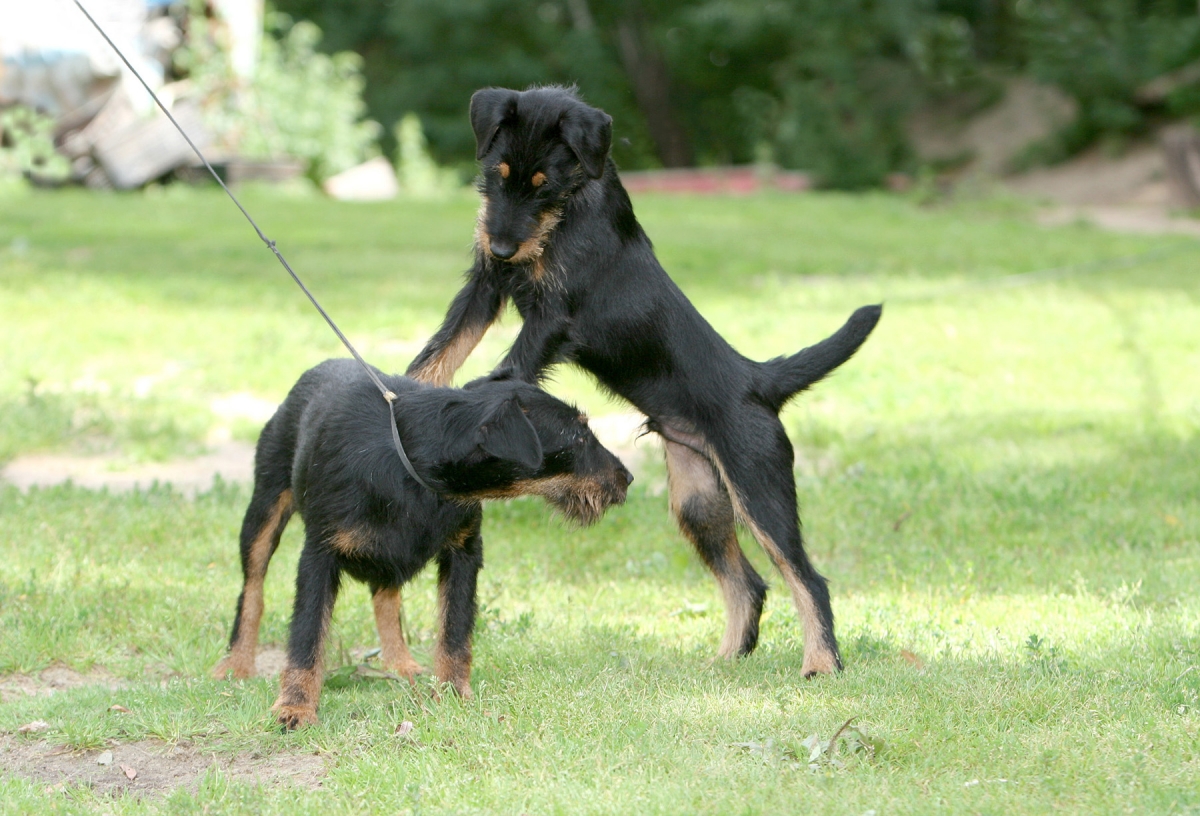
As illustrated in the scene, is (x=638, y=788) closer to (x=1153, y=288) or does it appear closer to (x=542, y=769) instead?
(x=542, y=769)

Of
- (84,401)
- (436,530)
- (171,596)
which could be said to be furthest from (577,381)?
(436,530)

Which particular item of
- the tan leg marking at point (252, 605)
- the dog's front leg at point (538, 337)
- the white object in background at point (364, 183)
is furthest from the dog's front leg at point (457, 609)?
the white object in background at point (364, 183)

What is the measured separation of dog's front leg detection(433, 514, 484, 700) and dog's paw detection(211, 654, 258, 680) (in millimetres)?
829

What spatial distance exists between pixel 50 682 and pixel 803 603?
286cm

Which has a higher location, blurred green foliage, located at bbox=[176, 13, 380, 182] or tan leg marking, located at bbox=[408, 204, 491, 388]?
tan leg marking, located at bbox=[408, 204, 491, 388]

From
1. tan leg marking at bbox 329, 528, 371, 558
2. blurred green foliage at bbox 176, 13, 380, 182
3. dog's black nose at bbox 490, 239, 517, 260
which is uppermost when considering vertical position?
dog's black nose at bbox 490, 239, 517, 260

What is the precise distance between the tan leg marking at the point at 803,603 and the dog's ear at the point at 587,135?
3.77ft

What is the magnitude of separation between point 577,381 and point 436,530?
181 inches

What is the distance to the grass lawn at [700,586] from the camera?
355cm

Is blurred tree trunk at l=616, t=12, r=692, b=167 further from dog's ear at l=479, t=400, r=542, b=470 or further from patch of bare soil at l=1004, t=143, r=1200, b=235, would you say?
dog's ear at l=479, t=400, r=542, b=470

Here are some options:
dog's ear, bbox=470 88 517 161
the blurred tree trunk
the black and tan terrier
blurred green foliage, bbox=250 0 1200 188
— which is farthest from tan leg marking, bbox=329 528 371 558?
the blurred tree trunk

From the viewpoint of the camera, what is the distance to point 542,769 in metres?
3.56

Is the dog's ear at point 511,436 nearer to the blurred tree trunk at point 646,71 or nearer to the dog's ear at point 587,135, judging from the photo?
the dog's ear at point 587,135

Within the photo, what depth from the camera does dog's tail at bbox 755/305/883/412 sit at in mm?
4711
